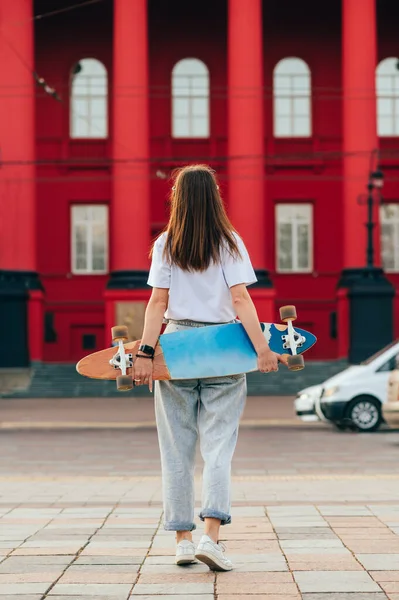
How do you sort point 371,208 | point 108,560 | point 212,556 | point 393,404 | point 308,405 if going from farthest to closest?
point 371,208 → point 308,405 → point 393,404 → point 108,560 → point 212,556

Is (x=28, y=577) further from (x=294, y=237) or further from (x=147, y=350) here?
(x=294, y=237)

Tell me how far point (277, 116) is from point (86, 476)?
93.2 feet

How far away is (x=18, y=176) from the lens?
35688 millimetres

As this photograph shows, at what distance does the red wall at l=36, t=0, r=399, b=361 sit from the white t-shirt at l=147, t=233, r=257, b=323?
32.3 metres

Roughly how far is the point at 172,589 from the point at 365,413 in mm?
15111

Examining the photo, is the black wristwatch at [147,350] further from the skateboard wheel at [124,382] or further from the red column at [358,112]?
the red column at [358,112]

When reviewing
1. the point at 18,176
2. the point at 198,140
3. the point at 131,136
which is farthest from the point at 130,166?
the point at 198,140

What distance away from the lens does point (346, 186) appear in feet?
118

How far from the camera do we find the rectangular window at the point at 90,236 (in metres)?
39.8

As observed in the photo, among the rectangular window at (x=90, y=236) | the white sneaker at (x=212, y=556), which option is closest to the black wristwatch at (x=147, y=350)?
the white sneaker at (x=212, y=556)

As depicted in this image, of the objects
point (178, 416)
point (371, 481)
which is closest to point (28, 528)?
point (178, 416)

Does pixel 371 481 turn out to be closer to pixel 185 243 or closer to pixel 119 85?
pixel 185 243

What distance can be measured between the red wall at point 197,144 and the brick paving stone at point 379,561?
32.2 m

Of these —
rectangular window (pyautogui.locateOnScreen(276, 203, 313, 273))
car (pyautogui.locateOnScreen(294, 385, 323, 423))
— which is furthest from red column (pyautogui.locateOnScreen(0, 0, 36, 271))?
car (pyautogui.locateOnScreen(294, 385, 323, 423))
